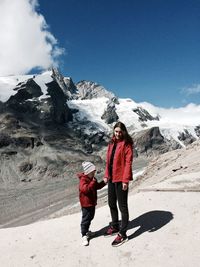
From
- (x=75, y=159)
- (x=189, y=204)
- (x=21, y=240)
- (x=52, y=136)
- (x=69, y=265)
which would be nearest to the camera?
(x=69, y=265)

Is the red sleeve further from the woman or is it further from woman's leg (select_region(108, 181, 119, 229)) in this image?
woman's leg (select_region(108, 181, 119, 229))

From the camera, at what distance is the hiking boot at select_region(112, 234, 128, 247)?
368 inches

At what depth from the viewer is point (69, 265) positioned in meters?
8.78

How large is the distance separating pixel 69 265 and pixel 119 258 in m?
1.03

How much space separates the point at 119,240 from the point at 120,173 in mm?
1459

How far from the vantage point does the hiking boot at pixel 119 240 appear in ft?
30.7

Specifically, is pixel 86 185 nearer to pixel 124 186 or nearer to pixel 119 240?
pixel 124 186

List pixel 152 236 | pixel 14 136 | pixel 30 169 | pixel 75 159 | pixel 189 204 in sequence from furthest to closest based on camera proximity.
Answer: pixel 14 136
pixel 75 159
pixel 30 169
pixel 189 204
pixel 152 236

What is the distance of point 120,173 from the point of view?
9.64 meters

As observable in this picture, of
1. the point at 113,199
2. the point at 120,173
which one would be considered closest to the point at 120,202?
the point at 113,199

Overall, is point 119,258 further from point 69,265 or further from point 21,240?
point 21,240

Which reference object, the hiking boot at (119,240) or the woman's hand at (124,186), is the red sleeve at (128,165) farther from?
the hiking boot at (119,240)

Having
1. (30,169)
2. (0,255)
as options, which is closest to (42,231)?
(0,255)

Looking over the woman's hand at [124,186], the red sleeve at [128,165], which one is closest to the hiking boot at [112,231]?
the woman's hand at [124,186]
